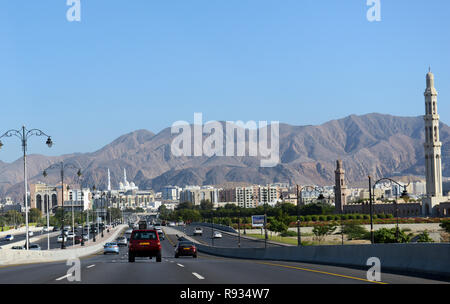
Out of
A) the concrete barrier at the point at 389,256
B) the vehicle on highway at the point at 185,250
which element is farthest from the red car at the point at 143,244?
the vehicle on highway at the point at 185,250

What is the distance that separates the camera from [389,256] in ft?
83.5

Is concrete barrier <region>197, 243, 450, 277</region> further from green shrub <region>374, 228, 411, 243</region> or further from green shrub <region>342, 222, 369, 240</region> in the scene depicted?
green shrub <region>342, 222, 369, 240</region>

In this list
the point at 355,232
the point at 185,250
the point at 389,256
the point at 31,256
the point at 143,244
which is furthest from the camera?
the point at 355,232

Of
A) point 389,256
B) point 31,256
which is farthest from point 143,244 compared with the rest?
point 389,256

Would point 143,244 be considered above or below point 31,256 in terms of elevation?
above

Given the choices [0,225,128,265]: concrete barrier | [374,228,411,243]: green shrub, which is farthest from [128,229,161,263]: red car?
[374,228,411,243]: green shrub

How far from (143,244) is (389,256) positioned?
16702 millimetres

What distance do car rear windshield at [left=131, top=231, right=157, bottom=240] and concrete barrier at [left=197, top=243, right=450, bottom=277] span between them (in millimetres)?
9087

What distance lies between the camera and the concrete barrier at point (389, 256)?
70.4ft

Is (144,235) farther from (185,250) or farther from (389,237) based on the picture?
(389,237)
